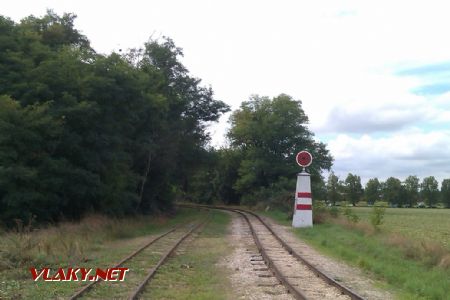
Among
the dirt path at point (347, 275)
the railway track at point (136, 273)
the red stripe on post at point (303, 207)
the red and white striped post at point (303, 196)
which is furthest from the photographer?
the red stripe on post at point (303, 207)

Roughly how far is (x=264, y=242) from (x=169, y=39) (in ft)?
102

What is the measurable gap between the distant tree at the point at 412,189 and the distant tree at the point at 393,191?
9.04ft

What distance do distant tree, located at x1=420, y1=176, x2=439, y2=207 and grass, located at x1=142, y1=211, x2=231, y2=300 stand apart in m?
188

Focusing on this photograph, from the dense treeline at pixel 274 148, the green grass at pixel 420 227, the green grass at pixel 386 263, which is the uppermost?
the dense treeline at pixel 274 148

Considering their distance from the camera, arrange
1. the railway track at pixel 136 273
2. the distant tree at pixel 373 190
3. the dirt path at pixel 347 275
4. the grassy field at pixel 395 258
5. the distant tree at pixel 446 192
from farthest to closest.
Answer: the distant tree at pixel 373 190, the distant tree at pixel 446 192, the grassy field at pixel 395 258, the dirt path at pixel 347 275, the railway track at pixel 136 273

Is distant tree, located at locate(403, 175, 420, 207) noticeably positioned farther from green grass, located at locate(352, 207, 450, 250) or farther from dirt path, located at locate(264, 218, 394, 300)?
dirt path, located at locate(264, 218, 394, 300)

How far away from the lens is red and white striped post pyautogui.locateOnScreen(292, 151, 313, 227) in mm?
26141

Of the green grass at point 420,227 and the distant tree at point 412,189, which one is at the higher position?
the distant tree at point 412,189

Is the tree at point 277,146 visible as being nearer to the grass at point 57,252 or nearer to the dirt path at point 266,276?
the grass at point 57,252

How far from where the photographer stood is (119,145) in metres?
28.7

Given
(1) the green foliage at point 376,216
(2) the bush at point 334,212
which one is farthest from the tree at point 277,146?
(1) the green foliage at point 376,216

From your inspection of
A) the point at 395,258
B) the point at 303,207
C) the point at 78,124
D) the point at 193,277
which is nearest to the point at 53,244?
the point at 193,277

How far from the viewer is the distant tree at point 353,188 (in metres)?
182

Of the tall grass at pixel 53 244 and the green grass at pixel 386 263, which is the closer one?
the green grass at pixel 386 263
